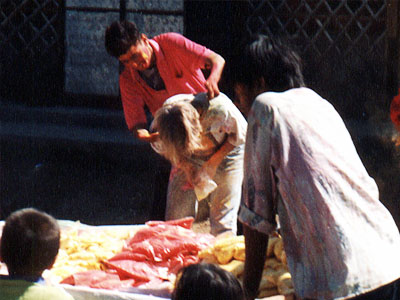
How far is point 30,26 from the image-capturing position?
28.2ft

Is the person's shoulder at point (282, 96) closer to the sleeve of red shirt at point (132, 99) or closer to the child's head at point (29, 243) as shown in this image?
the child's head at point (29, 243)

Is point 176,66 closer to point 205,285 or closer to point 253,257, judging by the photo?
point 253,257

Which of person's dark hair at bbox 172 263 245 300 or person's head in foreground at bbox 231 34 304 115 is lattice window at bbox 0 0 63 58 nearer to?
person's head in foreground at bbox 231 34 304 115

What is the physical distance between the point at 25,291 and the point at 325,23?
5.28 meters

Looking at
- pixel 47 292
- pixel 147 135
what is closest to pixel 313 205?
pixel 47 292

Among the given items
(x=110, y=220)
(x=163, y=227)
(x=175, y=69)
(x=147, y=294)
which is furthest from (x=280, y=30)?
(x=147, y=294)

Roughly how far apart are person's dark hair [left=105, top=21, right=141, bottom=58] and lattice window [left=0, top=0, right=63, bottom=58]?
14.1 ft

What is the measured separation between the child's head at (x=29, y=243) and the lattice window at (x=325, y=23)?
5.04 meters

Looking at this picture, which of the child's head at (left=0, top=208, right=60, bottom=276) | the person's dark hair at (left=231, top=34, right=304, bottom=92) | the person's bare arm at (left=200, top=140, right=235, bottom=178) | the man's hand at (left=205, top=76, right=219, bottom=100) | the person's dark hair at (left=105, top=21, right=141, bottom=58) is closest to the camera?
the person's dark hair at (left=231, top=34, right=304, bottom=92)

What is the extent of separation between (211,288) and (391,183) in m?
4.48

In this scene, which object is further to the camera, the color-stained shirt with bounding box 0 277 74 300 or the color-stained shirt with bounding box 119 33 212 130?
the color-stained shirt with bounding box 119 33 212 130

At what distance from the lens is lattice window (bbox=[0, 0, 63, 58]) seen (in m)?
8.38

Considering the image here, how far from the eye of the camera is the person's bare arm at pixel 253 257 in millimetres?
2305

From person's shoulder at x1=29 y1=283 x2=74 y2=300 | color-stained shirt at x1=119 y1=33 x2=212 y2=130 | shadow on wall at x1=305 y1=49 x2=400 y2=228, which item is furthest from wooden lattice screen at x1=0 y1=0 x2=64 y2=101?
person's shoulder at x1=29 y1=283 x2=74 y2=300
